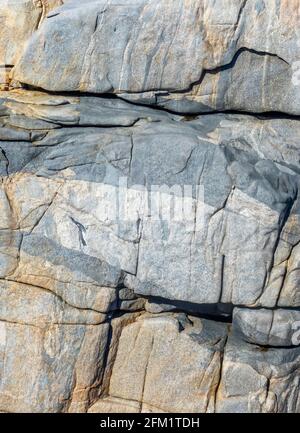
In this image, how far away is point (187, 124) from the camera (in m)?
7.30

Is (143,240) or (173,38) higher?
(173,38)

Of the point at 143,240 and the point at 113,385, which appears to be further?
the point at 113,385

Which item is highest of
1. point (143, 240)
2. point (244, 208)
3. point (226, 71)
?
point (226, 71)

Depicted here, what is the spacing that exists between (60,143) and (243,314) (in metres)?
2.66

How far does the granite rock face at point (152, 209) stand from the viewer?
22.7ft

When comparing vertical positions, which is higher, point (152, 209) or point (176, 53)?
point (176, 53)

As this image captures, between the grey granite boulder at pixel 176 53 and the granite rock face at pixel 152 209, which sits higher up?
the grey granite boulder at pixel 176 53

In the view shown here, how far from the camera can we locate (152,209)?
6973 millimetres

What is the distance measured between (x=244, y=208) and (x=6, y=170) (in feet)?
8.30

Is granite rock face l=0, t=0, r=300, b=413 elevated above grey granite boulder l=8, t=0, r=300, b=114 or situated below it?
below

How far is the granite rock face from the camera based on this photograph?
22.7ft

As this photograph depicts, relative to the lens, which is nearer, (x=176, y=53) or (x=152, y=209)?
(x=152, y=209)
